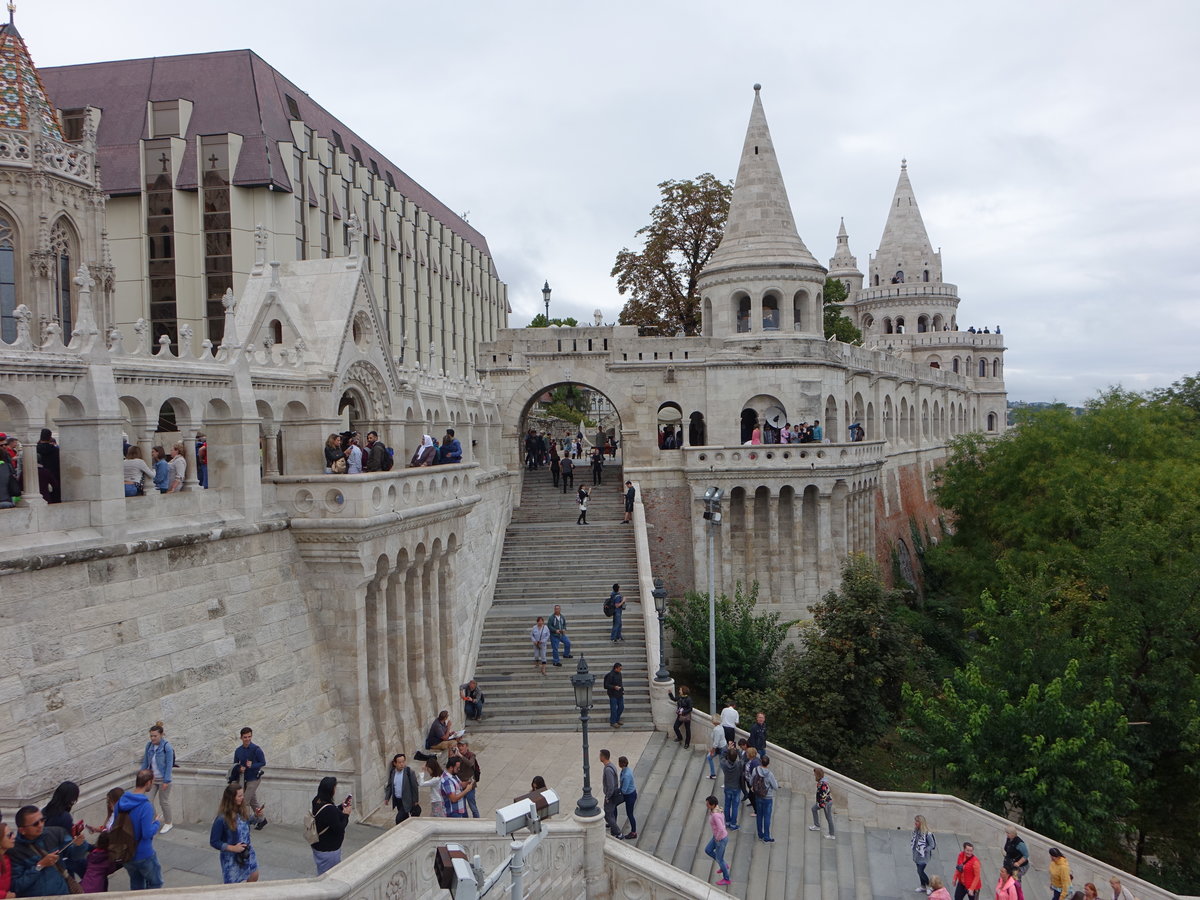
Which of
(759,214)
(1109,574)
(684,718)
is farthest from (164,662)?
(759,214)

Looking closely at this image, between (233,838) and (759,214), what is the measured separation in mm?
27142

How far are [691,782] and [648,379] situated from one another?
15895mm

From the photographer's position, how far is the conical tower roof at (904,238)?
218 feet

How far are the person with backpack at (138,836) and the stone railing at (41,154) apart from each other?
15178 millimetres

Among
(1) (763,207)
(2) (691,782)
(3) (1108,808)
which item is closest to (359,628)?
(2) (691,782)

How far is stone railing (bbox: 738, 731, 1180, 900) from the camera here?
14828mm

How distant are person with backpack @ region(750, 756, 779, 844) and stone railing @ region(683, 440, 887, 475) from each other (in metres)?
14.3

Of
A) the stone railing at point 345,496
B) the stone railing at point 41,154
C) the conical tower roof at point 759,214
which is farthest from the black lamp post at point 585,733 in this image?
the conical tower roof at point 759,214

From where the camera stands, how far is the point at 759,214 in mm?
31578

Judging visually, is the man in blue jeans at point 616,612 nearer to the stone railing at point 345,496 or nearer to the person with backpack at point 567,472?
the stone railing at point 345,496

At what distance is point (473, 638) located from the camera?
72.7 ft

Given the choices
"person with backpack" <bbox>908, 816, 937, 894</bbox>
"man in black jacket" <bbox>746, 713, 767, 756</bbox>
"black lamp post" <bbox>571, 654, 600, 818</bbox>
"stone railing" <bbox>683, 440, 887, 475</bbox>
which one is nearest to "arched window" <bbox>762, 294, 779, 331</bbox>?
"stone railing" <bbox>683, 440, 887, 475</bbox>

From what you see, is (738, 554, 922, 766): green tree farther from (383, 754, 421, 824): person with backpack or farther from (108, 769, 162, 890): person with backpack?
(108, 769, 162, 890): person with backpack

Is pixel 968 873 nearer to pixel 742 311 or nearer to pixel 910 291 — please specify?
pixel 742 311
